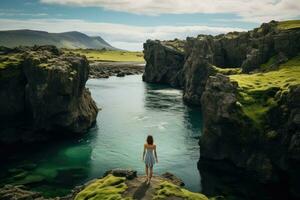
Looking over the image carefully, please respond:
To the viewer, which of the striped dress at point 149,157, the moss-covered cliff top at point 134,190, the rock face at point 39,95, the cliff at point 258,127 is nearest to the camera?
the moss-covered cliff top at point 134,190

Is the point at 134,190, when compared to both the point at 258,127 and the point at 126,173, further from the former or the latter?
the point at 258,127

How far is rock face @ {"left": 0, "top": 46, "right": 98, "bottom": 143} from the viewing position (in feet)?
321

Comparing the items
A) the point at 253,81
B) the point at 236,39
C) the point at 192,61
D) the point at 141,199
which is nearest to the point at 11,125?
the point at 253,81

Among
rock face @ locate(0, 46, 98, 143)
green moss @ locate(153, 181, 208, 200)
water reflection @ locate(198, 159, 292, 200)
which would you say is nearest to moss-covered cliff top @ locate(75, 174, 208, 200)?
green moss @ locate(153, 181, 208, 200)

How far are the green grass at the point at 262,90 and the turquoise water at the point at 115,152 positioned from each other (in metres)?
15.9

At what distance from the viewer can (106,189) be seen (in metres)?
40.3

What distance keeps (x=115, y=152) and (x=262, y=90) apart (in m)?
34.5

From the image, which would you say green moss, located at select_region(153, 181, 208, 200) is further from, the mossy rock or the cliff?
the mossy rock

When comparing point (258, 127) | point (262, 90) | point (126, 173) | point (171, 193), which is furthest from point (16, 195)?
point (262, 90)

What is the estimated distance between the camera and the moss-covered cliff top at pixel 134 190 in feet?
126

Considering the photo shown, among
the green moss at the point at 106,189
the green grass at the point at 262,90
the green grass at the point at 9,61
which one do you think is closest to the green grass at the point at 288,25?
the green grass at the point at 262,90

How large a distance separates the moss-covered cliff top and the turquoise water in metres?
25.7

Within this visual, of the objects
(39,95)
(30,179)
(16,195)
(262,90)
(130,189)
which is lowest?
(30,179)

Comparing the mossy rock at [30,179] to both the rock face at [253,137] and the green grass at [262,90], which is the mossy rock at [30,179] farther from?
the green grass at [262,90]
